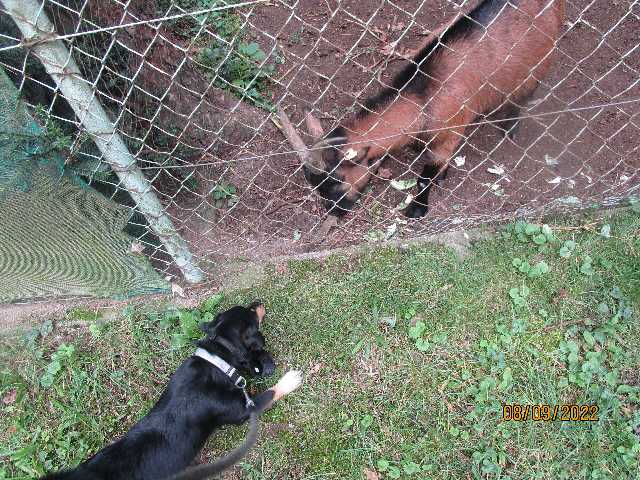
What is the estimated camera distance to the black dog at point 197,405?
8.70ft

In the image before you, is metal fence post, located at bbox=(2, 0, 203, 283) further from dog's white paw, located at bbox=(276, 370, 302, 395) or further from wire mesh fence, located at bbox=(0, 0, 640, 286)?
dog's white paw, located at bbox=(276, 370, 302, 395)

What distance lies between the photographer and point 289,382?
3199 millimetres

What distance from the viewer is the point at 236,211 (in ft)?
12.8

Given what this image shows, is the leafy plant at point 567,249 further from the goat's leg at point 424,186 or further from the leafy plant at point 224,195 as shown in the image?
the leafy plant at point 224,195

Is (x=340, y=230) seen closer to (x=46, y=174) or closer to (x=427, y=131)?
(x=427, y=131)

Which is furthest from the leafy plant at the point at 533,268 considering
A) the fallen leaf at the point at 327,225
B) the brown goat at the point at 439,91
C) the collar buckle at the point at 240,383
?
the collar buckle at the point at 240,383

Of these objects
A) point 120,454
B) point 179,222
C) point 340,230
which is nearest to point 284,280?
point 340,230

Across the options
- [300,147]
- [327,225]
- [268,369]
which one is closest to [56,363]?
[268,369]

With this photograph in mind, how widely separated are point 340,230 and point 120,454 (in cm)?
196

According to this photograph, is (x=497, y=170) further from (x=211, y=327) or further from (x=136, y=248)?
(x=136, y=248)

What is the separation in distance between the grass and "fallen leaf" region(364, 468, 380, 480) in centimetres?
2

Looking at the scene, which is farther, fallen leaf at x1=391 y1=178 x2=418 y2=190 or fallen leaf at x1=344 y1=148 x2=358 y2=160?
fallen leaf at x1=391 y1=178 x2=418 y2=190

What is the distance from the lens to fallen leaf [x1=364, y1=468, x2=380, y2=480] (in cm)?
296
